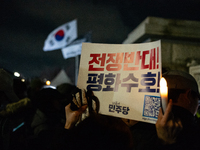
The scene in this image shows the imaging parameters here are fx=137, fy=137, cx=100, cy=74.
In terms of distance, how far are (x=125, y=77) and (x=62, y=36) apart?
26.1ft

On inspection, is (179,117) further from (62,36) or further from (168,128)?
(62,36)

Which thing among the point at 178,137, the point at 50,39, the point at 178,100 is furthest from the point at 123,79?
the point at 50,39

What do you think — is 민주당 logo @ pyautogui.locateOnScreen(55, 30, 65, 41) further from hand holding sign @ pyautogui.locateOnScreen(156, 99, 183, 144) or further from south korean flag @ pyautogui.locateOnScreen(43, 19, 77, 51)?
hand holding sign @ pyautogui.locateOnScreen(156, 99, 183, 144)

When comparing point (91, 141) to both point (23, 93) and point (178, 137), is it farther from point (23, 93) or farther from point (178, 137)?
point (23, 93)

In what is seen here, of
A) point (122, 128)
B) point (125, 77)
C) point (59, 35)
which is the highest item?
point (59, 35)

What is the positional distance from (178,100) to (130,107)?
475 mm

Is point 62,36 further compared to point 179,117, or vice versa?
point 62,36

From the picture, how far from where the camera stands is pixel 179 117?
127 centimetres

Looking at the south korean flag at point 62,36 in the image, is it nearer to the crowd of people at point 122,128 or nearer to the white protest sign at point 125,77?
the crowd of people at point 122,128

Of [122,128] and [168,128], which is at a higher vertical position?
[168,128]

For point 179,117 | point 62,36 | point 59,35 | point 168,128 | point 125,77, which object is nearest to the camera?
point 168,128

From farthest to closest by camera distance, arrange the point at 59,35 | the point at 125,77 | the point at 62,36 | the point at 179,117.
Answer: the point at 59,35, the point at 62,36, the point at 125,77, the point at 179,117

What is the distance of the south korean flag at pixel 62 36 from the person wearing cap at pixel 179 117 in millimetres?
7276

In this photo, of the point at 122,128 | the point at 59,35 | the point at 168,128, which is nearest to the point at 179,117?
the point at 168,128
